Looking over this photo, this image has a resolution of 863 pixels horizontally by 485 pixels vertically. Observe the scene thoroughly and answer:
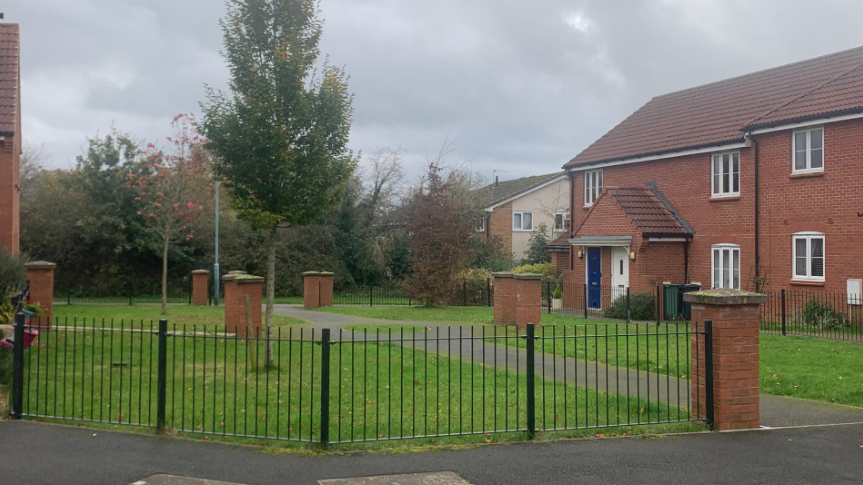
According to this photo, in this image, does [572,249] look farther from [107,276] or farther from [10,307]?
[107,276]

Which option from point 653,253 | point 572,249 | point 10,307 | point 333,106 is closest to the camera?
point 333,106

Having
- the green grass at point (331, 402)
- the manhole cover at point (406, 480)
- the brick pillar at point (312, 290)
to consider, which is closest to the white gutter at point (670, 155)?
the brick pillar at point (312, 290)

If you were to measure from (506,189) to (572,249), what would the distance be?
65.1ft

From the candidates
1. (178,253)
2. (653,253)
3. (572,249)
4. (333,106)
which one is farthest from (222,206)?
(333,106)

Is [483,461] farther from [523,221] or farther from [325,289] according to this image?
[523,221]

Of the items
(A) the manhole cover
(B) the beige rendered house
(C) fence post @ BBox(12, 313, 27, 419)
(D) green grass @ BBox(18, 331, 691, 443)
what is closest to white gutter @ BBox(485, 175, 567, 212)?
(B) the beige rendered house

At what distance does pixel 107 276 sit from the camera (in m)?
32.7

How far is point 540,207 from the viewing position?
142ft

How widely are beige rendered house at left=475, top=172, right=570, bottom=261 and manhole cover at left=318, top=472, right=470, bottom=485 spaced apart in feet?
114

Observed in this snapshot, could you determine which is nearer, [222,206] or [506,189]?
[222,206]

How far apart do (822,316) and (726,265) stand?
3.95m

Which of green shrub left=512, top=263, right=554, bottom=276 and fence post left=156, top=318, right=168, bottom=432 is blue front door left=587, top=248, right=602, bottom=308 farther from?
fence post left=156, top=318, right=168, bottom=432

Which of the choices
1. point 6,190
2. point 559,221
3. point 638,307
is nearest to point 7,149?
point 6,190

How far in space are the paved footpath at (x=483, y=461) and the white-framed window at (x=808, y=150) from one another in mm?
14149
